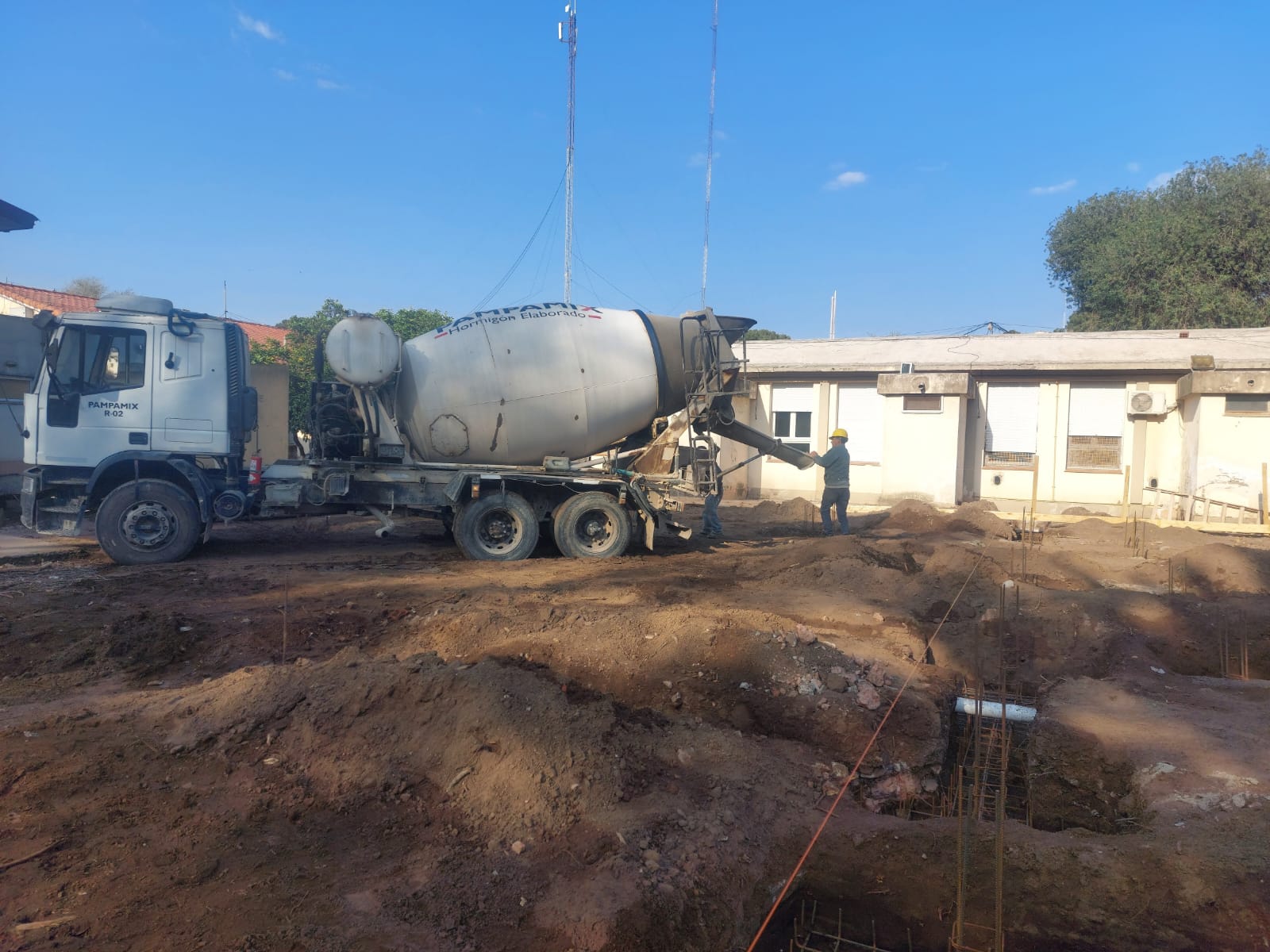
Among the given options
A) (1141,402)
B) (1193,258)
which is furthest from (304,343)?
(1193,258)

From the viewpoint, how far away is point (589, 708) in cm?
511

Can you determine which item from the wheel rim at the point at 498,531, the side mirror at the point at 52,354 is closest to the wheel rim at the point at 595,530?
the wheel rim at the point at 498,531

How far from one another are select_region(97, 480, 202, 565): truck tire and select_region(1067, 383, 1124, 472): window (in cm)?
1775

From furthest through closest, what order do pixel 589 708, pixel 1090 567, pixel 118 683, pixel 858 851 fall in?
pixel 1090 567 < pixel 118 683 < pixel 589 708 < pixel 858 851

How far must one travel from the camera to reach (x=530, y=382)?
1084cm

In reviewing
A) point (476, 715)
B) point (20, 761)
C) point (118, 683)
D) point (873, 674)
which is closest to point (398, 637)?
point (118, 683)

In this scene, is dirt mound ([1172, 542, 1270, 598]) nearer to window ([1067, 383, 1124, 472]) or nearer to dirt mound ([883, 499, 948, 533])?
dirt mound ([883, 499, 948, 533])

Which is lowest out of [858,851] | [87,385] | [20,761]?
[858,851]

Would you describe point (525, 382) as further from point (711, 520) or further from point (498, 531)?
point (711, 520)

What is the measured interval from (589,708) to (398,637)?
258cm

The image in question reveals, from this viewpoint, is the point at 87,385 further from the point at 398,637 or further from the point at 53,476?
the point at 398,637

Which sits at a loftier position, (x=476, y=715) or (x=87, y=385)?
(x=87, y=385)

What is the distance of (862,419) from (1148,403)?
6.03 meters

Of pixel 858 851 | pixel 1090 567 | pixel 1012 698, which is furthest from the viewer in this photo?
pixel 1090 567
